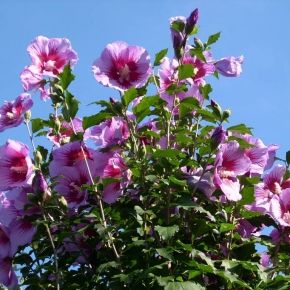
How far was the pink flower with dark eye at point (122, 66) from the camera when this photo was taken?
2.92 meters

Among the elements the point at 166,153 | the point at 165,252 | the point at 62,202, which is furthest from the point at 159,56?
the point at 165,252

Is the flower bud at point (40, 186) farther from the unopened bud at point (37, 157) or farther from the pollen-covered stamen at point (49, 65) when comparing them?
the pollen-covered stamen at point (49, 65)

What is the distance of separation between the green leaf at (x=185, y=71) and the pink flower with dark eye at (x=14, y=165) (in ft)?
2.46

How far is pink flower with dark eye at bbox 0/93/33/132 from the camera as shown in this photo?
9.72 ft

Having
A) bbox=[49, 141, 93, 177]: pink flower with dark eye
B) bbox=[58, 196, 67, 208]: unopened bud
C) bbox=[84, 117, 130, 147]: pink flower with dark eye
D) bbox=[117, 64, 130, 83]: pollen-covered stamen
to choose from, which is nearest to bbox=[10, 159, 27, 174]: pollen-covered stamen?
bbox=[49, 141, 93, 177]: pink flower with dark eye

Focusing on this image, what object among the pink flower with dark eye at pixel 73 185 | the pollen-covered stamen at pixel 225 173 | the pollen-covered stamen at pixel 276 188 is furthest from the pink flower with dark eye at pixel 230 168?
the pink flower with dark eye at pixel 73 185

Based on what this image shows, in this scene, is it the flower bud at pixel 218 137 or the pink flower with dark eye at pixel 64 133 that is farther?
the pink flower with dark eye at pixel 64 133

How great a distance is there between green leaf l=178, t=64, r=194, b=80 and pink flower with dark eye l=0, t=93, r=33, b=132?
0.68m

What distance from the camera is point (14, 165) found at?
2854 mm

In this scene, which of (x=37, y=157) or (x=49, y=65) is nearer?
(x=37, y=157)

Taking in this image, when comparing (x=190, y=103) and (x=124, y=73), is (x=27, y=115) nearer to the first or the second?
(x=124, y=73)

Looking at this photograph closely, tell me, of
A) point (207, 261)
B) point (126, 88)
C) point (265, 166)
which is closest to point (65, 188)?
point (126, 88)

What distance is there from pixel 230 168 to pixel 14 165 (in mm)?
924

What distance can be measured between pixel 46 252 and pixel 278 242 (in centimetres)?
100
